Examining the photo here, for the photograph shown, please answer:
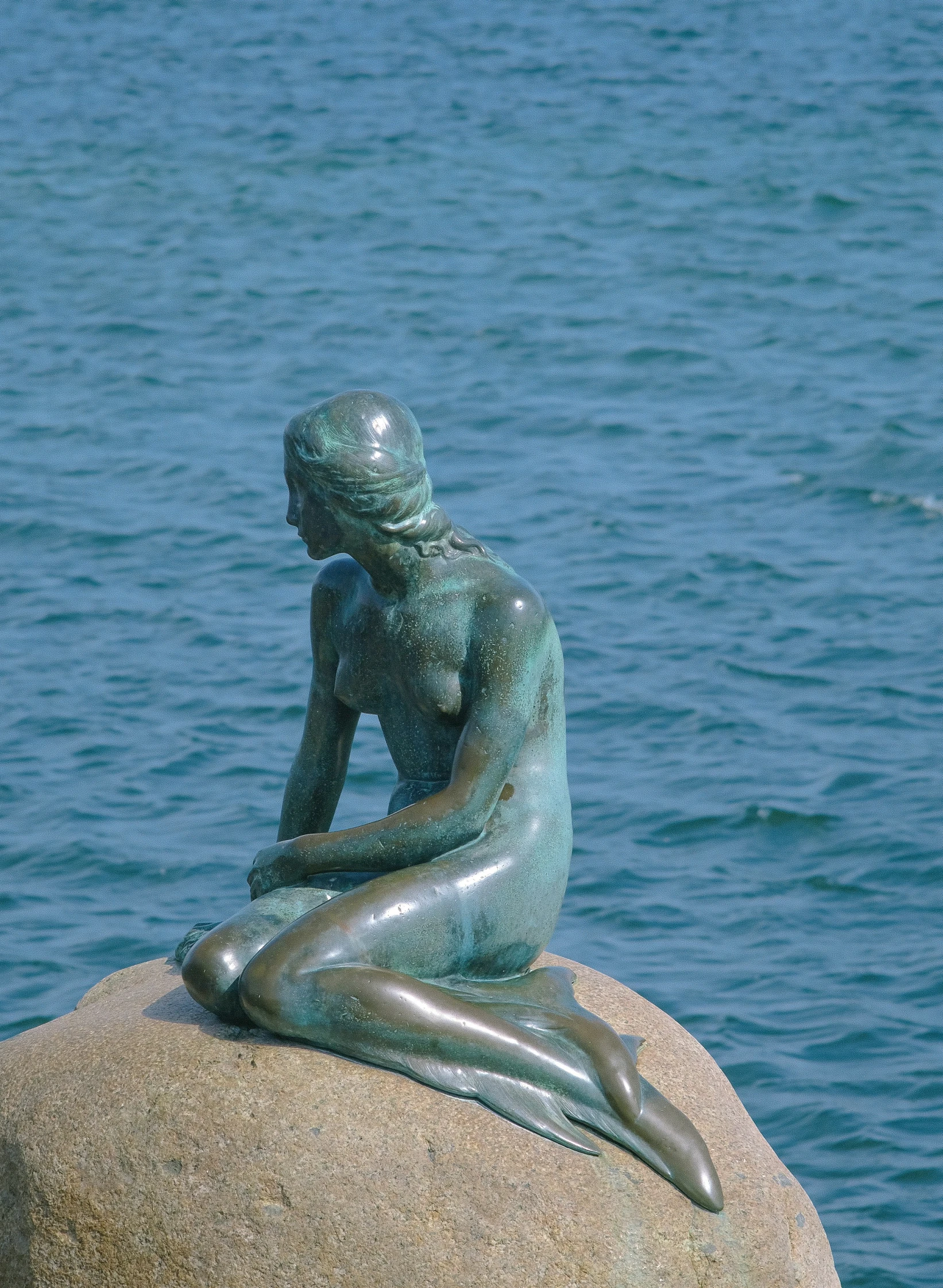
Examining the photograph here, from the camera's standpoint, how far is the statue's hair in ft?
18.1

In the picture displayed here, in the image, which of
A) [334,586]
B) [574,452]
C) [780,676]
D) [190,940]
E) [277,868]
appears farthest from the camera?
[574,452]

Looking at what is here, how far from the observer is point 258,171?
20969mm

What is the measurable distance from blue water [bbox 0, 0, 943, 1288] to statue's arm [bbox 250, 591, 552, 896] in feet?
9.35

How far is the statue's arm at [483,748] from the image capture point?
222 inches

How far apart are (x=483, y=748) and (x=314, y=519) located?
0.74m

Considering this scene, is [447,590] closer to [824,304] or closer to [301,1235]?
[301,1235]

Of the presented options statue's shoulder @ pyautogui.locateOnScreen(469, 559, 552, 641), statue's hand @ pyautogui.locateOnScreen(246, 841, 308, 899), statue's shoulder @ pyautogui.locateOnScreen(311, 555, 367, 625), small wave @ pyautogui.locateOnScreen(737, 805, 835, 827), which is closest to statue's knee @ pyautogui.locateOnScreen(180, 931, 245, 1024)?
statue's hand @ pyautogui.locateOnScreen(246, 841, 308, 899)

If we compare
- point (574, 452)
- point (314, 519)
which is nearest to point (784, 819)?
point (574, 452)

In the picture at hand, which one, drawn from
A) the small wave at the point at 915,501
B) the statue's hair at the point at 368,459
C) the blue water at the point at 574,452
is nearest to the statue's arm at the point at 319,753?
the statue's hair at the point at 368,459

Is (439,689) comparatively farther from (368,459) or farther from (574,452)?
(574,452)

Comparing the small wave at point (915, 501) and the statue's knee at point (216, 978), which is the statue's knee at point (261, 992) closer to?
the statue's knee at point (216, 978)

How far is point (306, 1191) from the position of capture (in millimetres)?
5234

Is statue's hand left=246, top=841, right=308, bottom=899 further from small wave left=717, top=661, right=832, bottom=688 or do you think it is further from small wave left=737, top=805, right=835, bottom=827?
small wave left=717, top=661, right=832, bottom=688

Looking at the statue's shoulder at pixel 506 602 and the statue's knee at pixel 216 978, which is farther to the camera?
the statue's shoulder at pixel 506 602
